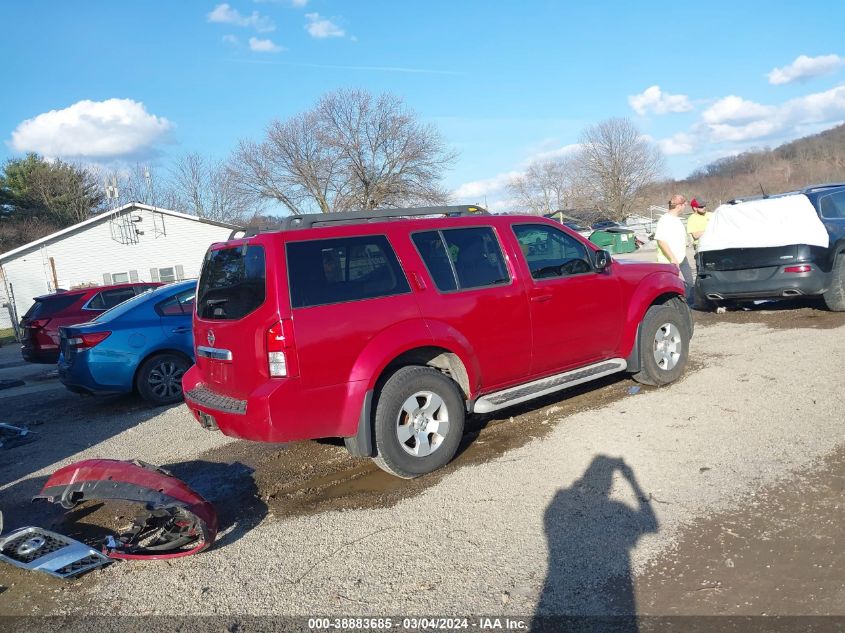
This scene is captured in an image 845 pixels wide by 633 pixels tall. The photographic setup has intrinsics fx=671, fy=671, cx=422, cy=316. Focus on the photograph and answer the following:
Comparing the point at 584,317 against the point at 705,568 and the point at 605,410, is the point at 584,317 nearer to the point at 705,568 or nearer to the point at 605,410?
the point at 605,410

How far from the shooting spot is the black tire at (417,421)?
4.73 meters

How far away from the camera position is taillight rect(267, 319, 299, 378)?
442 cm

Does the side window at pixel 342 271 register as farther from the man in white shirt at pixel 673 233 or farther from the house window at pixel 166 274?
the house window at pixel 166 274

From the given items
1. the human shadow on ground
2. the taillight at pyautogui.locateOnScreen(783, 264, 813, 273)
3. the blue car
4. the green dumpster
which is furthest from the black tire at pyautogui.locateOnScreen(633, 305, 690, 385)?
the green dumpster

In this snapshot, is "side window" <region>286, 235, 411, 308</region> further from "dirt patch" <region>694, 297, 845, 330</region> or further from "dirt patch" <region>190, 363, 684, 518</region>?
"dirt patch" <region>694, 297, 845, 330</region>

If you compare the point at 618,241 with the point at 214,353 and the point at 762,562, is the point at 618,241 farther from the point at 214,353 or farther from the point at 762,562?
the point at 762,562

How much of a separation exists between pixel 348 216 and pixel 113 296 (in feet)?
35.3

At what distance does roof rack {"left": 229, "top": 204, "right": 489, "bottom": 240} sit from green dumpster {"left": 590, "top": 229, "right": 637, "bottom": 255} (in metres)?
31.6

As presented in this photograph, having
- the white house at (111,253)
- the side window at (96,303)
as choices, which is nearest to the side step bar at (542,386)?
the side window at (96,303)

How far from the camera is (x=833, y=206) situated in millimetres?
9820

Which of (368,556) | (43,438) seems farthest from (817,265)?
(43,438)

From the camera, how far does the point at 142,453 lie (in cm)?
640

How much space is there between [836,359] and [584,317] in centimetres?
314

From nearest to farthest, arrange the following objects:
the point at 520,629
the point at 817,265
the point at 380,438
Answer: the point at 520,629 → the point at 380,438 → the point at 817,265
